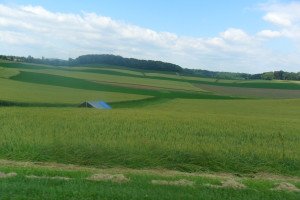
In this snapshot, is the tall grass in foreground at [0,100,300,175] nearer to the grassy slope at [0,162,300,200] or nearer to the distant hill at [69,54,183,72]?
the grassy slope at [0,162,300,200]

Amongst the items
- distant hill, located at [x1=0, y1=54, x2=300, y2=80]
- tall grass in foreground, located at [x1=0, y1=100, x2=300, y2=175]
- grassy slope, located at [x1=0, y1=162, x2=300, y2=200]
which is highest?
grassy slope, located at [x1=0, y1=162, x2=300, y2=200]

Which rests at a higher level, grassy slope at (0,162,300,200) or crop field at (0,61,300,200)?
grassy slope at (0,162,300,200)

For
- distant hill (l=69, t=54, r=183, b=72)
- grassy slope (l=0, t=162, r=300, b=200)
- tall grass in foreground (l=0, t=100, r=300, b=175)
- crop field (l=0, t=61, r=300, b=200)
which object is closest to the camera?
grassy slope (l=0, t=162, r=300, b=200)

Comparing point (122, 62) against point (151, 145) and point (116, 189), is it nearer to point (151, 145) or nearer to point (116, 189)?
point (151, 145)

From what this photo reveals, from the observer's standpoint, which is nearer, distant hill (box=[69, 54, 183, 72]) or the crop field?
the crop field

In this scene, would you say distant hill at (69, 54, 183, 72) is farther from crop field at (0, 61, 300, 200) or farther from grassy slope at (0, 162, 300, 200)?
grassy slope at (0, 162, 300, 200)

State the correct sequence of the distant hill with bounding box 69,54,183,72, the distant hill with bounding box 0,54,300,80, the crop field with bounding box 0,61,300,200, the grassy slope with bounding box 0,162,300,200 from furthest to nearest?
the distant hill with bounding box 69,54,183,72 < the distant hill with bounding box 0,54,300,80 < the crop field with bounding box 0,61,300,200 < the grassy slope with bounding box 0,162,300,200

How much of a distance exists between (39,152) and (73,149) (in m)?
1.16

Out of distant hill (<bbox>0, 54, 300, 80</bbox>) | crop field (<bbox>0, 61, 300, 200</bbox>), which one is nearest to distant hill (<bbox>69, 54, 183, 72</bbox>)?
distant hill (<bbox>0, 54, 300, 80</bbox>)

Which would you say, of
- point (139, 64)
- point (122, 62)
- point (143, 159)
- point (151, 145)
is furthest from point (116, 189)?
point (139, 64)

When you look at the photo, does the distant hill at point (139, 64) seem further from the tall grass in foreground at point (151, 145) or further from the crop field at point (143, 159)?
the tall grass in foreground at point (151, 145)

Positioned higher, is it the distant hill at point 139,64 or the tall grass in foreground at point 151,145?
the tall grass in foreground at point 151,145

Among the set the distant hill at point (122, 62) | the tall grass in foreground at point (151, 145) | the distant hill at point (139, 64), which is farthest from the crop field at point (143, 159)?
the distant hill at point (122, 62)

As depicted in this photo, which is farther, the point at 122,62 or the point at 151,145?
the point at 122,62
